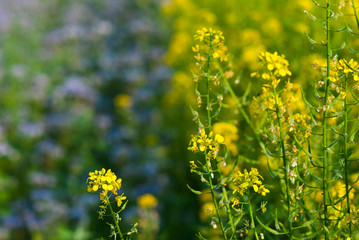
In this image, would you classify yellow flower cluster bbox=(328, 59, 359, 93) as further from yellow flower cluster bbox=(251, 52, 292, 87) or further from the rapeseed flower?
the rapeseed flower

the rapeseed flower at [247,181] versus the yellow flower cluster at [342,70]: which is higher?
the yellow flower cluster at [342,70]

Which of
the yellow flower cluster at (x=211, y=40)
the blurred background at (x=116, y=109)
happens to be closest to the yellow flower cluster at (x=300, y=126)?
the yellow flower cluster at (x=211, y=40)

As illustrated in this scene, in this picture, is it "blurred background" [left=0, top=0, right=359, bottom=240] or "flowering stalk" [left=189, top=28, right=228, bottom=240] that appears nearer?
"flowering stalk" [left=189, top=28, right=228, bottom=240]

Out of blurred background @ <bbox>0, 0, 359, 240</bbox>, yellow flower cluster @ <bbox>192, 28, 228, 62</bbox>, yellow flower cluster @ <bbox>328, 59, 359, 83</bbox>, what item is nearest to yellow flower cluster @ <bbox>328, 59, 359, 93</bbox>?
yellow flower cluster @ <bbox>328, 59, 359, 83</bbox>

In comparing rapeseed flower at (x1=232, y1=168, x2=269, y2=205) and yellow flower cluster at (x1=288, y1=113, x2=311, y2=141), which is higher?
yellow flower cluster at (x1=288, y1=113, x2=311, y2=141)

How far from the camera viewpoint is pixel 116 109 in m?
4.30

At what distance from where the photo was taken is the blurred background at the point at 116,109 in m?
3.01

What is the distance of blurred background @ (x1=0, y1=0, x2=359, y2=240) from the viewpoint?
301cm

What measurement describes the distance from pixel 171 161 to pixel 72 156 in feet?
2.82

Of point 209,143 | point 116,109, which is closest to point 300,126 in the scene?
point 209,143

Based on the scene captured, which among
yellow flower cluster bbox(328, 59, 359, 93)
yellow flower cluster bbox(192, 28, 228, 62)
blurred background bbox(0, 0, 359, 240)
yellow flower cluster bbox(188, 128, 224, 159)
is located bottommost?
blurred background bbox(0, 0, 359, 240)

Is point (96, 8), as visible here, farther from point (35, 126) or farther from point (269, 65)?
point (269, 65)

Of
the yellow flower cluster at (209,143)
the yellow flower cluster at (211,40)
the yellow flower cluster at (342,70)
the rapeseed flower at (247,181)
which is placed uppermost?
the yellow flower cluster at (211,40)

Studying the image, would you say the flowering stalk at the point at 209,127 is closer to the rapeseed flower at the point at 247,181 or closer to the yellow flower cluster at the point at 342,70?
the rapeseed flower at the point at 247,181
